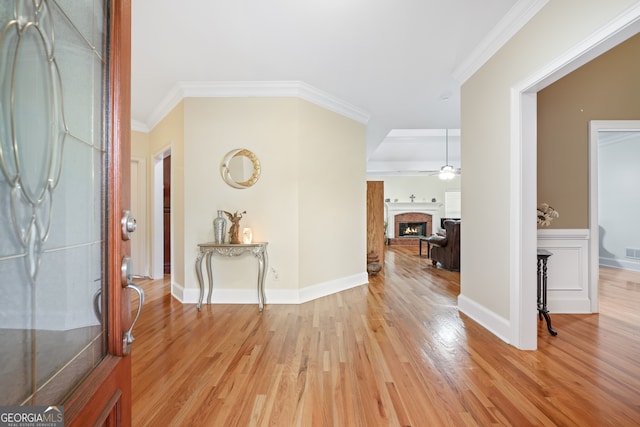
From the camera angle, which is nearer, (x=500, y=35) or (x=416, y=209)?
(x=500, y=35)

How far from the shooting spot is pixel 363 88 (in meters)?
3.88

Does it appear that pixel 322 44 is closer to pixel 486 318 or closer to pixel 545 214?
pixel 545 214

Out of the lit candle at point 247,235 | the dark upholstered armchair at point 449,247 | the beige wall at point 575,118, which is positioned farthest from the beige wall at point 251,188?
the dark upholstered armchair at point 449,247

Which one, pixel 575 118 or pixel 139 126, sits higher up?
pixel 139 126

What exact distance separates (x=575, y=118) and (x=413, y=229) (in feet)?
26.3

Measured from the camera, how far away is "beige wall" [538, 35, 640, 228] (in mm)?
3223

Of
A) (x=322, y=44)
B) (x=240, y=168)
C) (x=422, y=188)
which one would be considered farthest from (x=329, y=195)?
(x=422, y=188)

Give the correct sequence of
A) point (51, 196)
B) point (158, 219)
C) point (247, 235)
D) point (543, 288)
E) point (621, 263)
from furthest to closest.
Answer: point (621, 263) < point (158, 219) < point (247, 235) < point (543, 288) < point (51, 196)

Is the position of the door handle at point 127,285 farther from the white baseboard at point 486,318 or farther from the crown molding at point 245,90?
the crown molding at point 245,90

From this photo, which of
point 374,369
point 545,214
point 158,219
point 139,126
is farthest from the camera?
point 158,219

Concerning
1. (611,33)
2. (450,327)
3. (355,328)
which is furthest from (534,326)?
(611,33)

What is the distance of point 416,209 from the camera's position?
433 inches

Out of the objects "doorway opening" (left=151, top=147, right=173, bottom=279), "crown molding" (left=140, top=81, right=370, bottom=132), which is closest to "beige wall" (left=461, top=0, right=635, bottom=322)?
"crown molding" (left=140, top=81, right=370, bottom=132)

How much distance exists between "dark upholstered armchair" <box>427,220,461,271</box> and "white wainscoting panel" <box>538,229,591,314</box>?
2378 millimetres
